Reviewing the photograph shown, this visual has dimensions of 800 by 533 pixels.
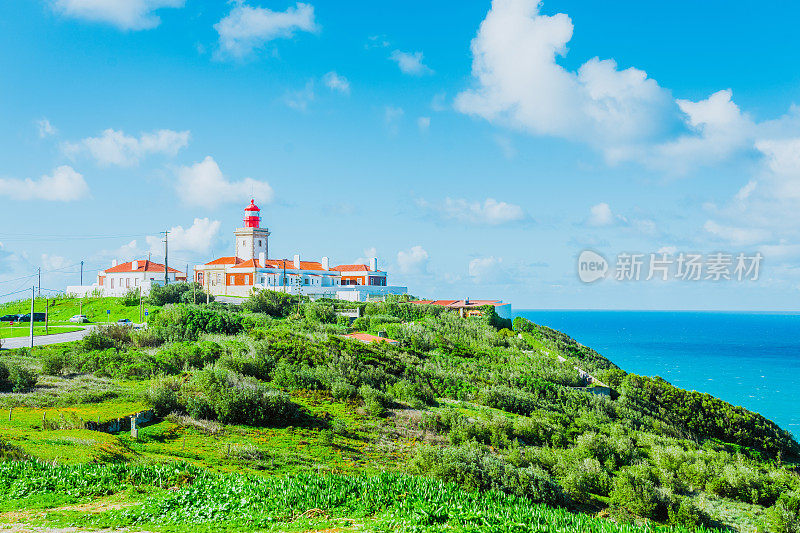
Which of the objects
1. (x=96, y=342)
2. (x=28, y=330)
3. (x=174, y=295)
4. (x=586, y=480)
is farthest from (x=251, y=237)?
(x=586, y=480)

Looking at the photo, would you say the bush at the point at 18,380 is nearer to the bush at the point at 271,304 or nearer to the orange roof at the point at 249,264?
the bush at the point at 271,304

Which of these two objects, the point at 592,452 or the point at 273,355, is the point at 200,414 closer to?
the point at 273,355

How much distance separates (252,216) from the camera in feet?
191

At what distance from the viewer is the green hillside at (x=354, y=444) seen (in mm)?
8281

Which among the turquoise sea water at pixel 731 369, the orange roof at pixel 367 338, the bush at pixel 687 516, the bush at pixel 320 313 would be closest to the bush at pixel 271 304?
the bush at pixel 320 313

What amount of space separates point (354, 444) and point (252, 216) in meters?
47.4

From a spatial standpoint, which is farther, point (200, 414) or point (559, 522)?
point (200, 414)

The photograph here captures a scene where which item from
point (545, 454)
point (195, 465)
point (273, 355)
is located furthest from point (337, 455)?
point (273, 355)

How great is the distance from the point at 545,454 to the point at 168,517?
30.8 feet

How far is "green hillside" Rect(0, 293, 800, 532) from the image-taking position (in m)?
8.28

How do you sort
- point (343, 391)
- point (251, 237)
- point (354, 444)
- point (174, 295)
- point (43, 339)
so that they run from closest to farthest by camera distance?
point (354, 444) → point (343, 391) → point (43, 339) → point (174, 295) → point (251, 237)

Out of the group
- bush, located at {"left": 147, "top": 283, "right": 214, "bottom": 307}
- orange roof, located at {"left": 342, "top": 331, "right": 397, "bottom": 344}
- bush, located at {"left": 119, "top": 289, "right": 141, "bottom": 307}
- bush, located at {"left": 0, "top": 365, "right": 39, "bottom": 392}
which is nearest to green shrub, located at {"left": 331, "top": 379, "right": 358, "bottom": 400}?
bush, located at {"left": 0, "top": 365, "right": 39, "bottom": 392}

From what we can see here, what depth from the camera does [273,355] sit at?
74.9 ft

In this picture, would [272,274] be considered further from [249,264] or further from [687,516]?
[687,516]
